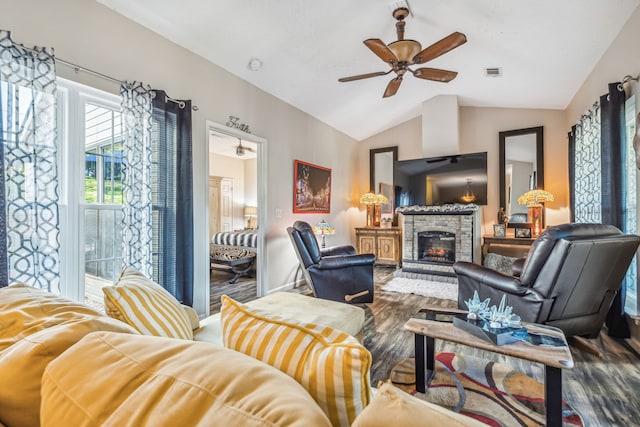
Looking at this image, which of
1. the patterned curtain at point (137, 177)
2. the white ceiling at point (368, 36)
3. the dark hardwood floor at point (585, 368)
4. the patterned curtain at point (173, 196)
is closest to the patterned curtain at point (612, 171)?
the dark hardwood floor at point (585, 368)

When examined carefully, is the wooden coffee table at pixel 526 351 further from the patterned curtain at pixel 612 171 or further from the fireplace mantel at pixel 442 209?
the fireplace mantel at pixel 442 209

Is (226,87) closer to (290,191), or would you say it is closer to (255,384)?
(290,191)

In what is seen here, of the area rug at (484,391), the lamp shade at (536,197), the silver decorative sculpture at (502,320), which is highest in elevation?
the lamp shade at (536,197)

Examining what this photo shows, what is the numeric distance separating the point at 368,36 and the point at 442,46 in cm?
97

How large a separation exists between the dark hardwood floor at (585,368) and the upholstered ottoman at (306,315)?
44 centimetres

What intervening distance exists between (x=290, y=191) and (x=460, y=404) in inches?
133

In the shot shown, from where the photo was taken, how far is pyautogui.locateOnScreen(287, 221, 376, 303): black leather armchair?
3340mm

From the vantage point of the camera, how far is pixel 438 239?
539 cm

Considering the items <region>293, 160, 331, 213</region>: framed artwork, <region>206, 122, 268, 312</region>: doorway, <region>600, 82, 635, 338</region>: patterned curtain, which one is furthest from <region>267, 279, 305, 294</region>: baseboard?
<region>600, 82, 635, 338</region>: patterned curtain

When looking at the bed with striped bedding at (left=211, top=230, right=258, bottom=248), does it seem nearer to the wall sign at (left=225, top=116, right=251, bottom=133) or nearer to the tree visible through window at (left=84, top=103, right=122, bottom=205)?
the wall sign at (left=225, top=116, right=251, bottom=133)

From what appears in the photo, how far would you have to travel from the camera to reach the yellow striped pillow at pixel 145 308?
122cm

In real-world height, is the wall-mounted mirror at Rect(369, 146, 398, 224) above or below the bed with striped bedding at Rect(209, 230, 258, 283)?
above

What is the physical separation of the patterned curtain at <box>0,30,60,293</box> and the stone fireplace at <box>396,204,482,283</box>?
15.7 feet

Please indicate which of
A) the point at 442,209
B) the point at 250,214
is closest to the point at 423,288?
the point at 442,209
